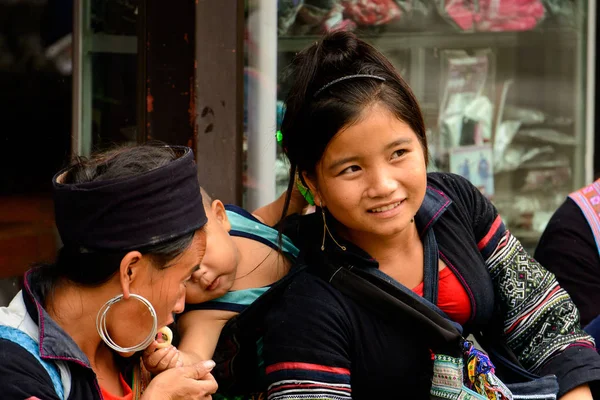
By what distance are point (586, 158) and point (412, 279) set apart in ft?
9.94

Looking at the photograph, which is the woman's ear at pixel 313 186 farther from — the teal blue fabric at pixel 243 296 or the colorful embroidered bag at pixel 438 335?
the teal blue fabric at pixel 243 296

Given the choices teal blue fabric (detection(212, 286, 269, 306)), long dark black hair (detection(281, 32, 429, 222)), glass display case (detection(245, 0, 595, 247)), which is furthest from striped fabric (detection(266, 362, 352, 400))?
glass display case (detection(245, 0, 595, 247))

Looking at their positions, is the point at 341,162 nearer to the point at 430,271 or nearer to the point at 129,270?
the point at 430,271

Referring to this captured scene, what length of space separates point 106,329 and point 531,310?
4.11ft

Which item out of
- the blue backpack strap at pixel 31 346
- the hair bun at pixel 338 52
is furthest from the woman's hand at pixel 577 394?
the blue backpack strap at pixel 31 346

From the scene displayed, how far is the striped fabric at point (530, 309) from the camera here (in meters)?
2.58

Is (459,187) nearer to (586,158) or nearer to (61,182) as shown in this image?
(61,182)

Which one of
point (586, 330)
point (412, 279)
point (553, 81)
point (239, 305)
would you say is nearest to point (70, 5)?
point (239, 305)

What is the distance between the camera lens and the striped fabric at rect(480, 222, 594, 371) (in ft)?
8.46

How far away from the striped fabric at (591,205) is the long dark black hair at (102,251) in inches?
67.3

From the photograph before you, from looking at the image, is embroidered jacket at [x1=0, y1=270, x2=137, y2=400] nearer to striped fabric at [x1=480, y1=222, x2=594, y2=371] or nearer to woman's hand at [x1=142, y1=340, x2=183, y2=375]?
woman's hand at [x1=142, y1=340, x2=183, y2=375]

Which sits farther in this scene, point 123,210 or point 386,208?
point 386,208

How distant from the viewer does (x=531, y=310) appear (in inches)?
102

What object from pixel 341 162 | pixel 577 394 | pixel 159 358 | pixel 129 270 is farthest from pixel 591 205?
pixel 129 270
